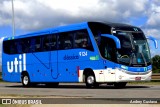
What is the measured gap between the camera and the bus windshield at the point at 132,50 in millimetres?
23000

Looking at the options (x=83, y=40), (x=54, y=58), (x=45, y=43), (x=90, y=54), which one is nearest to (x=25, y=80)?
(x=45, y=43)

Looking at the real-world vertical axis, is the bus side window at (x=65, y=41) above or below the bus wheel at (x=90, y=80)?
above

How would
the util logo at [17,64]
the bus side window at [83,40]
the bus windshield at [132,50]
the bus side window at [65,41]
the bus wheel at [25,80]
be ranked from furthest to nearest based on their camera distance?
the util logo at [17,64], the bus wheel at [25,80], the bus side window at [65,41], the bus side window at [83,40], the bus windshield at [132,50]

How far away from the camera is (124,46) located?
23.1 m

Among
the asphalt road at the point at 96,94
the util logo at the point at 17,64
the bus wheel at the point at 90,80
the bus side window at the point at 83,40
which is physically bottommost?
the asphalt road at the point at 96,94

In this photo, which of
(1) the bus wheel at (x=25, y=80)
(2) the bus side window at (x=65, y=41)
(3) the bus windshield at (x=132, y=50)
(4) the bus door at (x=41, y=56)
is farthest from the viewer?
(1) the bus wheel at (x=25, y=80)

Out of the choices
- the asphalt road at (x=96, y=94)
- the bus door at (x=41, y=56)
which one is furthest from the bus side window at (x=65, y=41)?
the asphalt road at (x=96, y=94)

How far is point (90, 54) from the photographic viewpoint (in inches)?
941

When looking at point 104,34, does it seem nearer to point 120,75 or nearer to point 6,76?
point 120,75

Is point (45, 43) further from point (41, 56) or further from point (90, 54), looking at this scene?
point (90, 54)

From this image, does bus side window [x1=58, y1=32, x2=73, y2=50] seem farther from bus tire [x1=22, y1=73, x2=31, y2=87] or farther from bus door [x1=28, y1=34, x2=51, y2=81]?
bus tire [x1=22, y1=73, x2=31, y2=87]

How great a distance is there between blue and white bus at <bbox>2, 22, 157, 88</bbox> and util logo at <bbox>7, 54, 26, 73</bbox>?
74cm

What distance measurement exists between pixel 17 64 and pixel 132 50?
9739 mm

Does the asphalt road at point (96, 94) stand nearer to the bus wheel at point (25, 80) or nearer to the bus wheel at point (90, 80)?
the bus wheel at point (90, 80)
